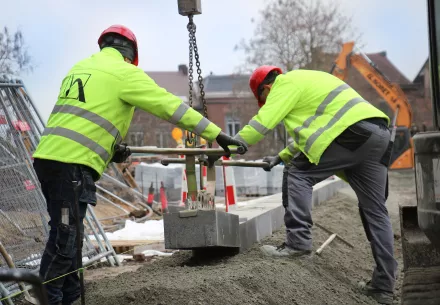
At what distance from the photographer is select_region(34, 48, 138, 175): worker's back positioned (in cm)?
518

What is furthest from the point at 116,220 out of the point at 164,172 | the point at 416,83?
the point at 416,83

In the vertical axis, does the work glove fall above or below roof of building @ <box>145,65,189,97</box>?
below

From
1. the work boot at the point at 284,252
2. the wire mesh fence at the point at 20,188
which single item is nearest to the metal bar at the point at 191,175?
the work boot at the point at 284,252

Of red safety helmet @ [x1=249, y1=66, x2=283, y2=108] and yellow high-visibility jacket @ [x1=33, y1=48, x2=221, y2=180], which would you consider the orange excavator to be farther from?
yellow high-visibility jacket @ [x1=33, y1=48, x2=221, y2=180]

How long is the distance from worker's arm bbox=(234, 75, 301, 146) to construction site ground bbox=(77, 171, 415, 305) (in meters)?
1.11

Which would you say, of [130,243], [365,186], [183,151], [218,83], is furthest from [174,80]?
[183,151]

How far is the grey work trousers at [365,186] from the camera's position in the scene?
6.41 meters

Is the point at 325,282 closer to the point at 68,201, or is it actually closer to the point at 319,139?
the point at 319,139

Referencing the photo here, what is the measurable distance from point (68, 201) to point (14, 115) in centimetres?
255

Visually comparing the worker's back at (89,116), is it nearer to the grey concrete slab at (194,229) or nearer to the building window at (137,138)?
the grey concrete slab at (194,229)

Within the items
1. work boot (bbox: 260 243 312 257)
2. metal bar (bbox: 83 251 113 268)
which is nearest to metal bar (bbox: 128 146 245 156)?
work boot (bbox: 260 243 312 257)

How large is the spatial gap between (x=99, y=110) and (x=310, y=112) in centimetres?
211

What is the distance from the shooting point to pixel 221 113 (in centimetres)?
6112

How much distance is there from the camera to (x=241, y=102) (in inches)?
1746
